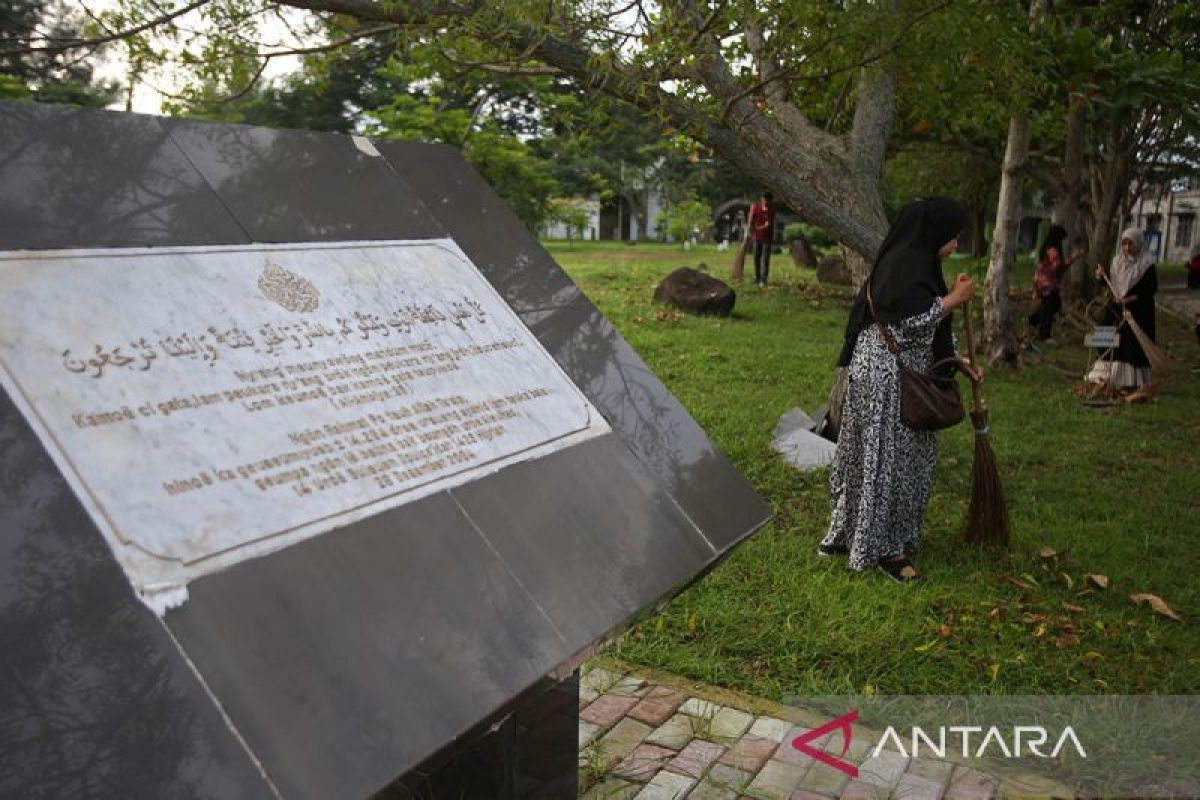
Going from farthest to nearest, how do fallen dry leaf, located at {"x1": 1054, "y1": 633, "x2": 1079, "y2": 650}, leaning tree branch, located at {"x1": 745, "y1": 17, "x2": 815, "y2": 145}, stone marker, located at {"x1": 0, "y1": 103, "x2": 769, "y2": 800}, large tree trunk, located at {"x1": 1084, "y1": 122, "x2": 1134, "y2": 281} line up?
large tree trunk, located at {"x1": 1084, "y1": 122, "x2": 1134, "y2": 281}
leaning tree branch, located at {"x1": 745, "y1": 17, "x2": 815, "y2": 145}
fallen dry leaf, located at {"x1": 1054, "y1": 633, "x2": 1079, "y2": 650}
stone marker, located at {"x1": 0, "y1": 103, "x2": 769, "y2": 800}

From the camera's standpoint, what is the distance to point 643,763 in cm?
317

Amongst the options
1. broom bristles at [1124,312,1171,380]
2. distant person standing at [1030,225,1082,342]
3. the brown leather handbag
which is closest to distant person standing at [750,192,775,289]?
distant person standing at [1030,225,1082,342]

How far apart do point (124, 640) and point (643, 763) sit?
1.97m

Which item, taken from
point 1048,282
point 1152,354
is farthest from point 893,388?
point 1048,282

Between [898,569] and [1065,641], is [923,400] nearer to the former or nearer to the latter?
[898,569]

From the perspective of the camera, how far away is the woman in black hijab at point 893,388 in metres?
4.37

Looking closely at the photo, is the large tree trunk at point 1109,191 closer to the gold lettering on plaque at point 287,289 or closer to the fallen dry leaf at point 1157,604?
the fallen dry leaf at point 1157,604

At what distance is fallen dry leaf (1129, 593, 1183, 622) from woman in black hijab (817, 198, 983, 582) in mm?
890

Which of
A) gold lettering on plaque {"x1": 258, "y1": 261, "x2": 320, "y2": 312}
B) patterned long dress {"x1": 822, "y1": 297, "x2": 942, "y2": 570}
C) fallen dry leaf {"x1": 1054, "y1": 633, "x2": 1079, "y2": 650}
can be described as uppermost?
gold lettering on plaque {"x1": 258, "y1": 261, "x2": 320, "y2": 312}

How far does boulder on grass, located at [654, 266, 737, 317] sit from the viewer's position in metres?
11.4

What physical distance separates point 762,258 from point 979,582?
10.7m

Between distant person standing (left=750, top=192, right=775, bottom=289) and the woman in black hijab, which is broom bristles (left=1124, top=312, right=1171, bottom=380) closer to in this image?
the woman in black hijab

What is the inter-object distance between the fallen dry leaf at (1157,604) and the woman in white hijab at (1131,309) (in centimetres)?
495

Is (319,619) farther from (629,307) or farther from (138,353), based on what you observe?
(629,307)
